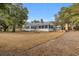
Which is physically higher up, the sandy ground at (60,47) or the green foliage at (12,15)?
the green foliage at (12,15)

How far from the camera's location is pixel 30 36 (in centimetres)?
488

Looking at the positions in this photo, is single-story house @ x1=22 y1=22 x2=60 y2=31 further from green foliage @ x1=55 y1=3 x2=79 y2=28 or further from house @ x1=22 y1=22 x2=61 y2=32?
green foliage @ x1=55 y1=3 x2=79 y2=28

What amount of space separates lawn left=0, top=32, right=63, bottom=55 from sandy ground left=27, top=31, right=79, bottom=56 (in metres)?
0.06

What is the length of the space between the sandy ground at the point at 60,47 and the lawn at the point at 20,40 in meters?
0.06

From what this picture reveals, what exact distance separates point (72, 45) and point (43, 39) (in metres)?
0.37

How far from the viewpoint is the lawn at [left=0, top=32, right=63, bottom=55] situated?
4.82m

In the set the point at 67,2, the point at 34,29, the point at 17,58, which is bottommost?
the point at 17,58

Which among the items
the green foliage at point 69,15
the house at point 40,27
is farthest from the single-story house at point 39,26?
the green foliage at point 69,15

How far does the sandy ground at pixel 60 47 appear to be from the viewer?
4781 millimetres

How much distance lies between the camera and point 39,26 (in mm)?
4926

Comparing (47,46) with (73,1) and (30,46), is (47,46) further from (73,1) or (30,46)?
(73,1)

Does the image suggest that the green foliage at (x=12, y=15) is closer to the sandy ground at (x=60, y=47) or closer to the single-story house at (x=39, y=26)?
the single-story house at (x=39, y=26)

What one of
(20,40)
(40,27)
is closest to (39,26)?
(40,27)

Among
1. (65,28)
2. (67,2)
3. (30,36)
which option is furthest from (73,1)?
(30,36)
